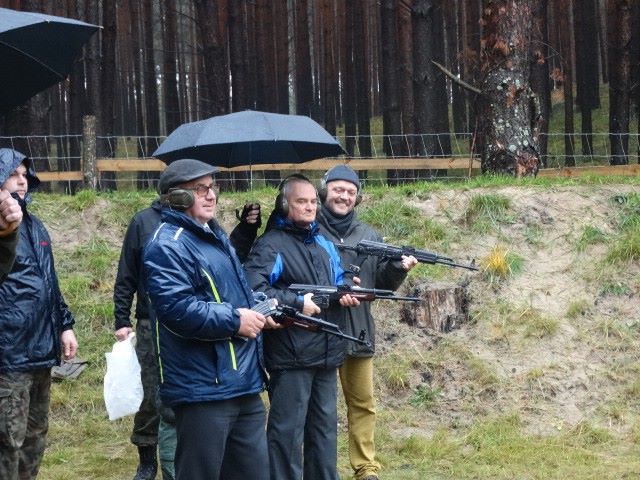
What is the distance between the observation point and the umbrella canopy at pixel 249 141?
21.9 feet

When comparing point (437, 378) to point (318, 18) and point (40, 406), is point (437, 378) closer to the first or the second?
point (40, 406)

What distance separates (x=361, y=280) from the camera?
6.47 meters

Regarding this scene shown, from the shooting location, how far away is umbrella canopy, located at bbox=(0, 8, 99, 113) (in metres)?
5.05

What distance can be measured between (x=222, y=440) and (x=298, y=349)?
3.31ft

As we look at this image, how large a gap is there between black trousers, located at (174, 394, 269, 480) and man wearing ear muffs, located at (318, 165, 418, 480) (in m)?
1.63

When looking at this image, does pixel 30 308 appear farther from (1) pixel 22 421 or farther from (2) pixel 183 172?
(2) pixel 183 172

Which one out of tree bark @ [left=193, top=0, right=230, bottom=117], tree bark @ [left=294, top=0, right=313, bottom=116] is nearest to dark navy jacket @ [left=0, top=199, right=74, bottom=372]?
tree bark @ [left=193, top=0, right=230, bottom=117]

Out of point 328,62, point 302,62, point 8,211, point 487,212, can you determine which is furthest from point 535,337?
point 328,62

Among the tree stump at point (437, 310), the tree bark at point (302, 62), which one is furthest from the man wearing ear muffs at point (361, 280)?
the tree bark at point (302, 62)

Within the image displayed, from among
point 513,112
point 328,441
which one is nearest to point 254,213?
point 328,441

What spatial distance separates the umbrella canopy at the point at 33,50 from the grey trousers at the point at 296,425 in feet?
6.31

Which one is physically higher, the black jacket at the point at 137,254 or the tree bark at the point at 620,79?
the tree bark at the point at 620,79

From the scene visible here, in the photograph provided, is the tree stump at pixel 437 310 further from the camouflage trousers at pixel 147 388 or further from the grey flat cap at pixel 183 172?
the grey flat cap at pixel 183 172

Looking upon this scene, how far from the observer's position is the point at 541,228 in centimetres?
978
